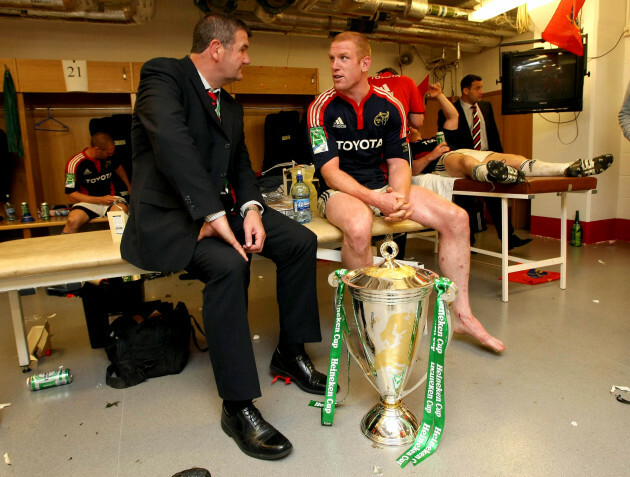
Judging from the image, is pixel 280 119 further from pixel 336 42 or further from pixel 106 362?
pixel 106 362

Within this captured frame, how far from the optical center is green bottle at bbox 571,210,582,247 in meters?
4.09

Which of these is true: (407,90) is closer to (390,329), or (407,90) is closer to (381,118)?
(381,118)

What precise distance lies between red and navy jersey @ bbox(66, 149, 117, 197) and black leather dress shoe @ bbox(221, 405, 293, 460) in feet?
11.7

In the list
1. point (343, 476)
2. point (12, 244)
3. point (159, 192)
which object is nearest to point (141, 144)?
point (159, 192)

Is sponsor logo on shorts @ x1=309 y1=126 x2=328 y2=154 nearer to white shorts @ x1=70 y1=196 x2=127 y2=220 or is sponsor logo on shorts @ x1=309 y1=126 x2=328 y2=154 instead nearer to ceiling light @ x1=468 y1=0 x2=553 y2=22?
white shorts @ x1=70 y1=196 x2=127 y2=220

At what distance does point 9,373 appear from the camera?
1.99 m

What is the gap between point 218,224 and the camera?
145 cm

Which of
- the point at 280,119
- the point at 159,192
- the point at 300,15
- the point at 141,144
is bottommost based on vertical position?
the point at 159,192

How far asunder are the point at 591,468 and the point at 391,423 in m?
0.55

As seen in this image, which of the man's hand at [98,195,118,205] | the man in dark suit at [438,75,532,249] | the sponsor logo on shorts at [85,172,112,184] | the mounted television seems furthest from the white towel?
the sponsor logo on shorts at [85,172,112,184]

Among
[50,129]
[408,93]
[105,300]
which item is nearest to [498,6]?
[408,93]

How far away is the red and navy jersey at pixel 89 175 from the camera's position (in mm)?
4133

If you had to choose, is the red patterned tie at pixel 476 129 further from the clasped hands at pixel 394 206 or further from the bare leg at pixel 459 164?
the clasped hands at pixel 394 206

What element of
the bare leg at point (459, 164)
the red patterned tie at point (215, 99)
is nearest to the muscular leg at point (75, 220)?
the red patterned tie at point (215, 99)
